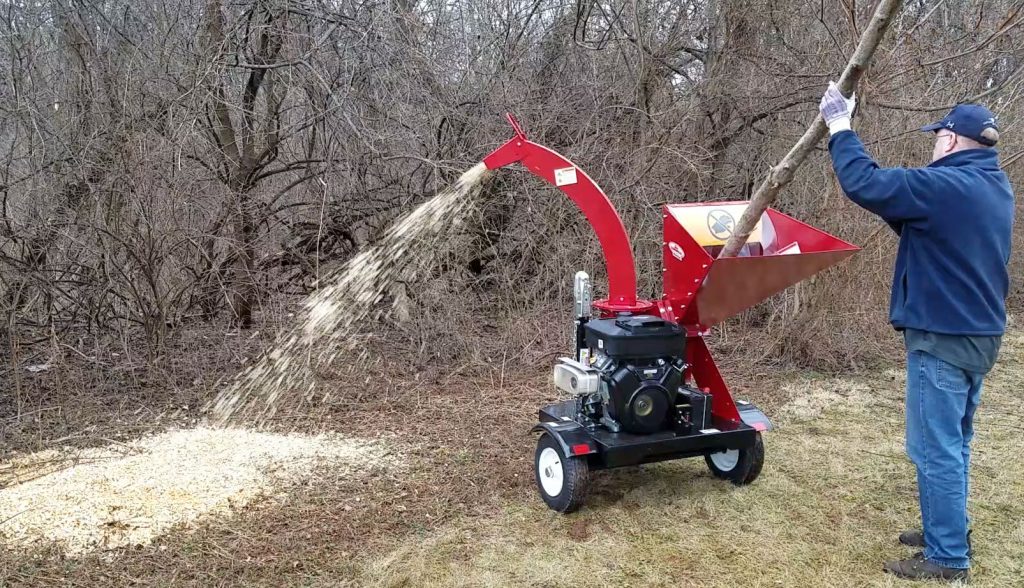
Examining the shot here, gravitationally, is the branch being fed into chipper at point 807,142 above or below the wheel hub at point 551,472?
above

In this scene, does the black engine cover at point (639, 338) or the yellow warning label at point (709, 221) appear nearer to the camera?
the black engine cover at point (639, 338)

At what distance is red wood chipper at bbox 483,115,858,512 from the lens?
3668 mm

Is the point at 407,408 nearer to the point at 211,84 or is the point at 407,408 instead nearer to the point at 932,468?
the point at 211,84

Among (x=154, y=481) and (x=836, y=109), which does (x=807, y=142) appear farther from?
(x=154, y=481)

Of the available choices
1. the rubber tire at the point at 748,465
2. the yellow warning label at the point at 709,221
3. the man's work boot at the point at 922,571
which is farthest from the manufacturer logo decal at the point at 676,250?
the man's work boot at the point at 922,571

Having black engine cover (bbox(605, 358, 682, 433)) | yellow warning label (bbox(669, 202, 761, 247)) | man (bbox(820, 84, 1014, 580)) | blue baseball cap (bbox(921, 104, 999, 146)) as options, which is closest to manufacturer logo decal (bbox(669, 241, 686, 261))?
yellow warning label (bbox(669, 202, 761, 247))

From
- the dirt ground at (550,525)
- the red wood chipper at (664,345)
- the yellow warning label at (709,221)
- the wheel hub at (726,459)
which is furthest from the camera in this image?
the wheel hub at (726,459)

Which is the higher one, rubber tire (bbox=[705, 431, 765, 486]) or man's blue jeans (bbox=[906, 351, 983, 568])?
man's blue jeans (bbox=[906, 351, 983, 568])

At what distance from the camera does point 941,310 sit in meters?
3.04

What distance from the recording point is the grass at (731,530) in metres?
3.28

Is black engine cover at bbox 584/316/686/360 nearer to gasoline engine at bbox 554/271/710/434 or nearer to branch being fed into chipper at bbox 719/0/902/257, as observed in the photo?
gasoline engine at bbox 554/271/710/434

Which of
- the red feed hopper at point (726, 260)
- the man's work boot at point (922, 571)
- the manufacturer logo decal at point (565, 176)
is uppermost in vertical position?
the manufacturer logo decal at point (565, 176)

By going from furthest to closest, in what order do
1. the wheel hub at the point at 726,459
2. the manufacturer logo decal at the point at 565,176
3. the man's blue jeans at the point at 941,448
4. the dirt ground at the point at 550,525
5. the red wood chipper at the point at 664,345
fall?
the wheel hub at the point at 726,459 → the manufacturer logo decal at the point at 565,176 → the red wood chipper at the point at 664,345 → the dirt ground at the point at 550,525 → the man's blue jeans at the point at 941,448

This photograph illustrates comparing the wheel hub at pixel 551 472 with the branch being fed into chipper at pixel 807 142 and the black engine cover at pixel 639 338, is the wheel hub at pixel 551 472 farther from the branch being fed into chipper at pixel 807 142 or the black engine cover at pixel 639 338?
the branch being fed into chipper at pixel 807 142
